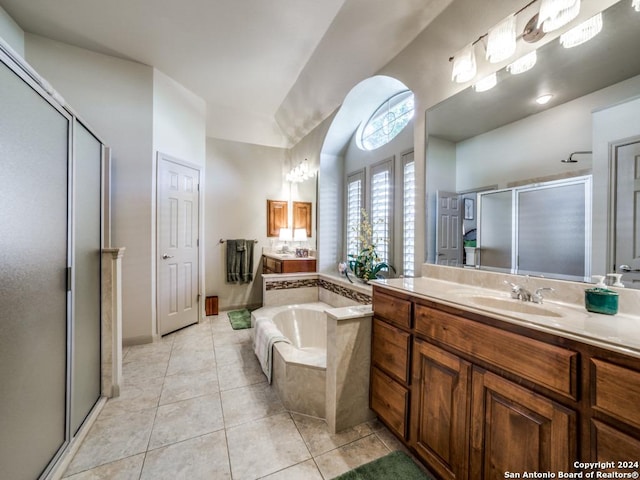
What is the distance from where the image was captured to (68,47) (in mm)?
2596

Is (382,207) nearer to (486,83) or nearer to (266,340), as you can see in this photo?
(486,83)

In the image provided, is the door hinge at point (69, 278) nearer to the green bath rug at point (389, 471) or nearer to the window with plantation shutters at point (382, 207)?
the green bath rug at point (389, 471)

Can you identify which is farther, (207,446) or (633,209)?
(207,446)

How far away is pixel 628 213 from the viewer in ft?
3.45

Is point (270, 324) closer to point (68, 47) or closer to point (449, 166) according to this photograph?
point (449, 166)

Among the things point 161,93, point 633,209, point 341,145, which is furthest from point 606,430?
point 161,93

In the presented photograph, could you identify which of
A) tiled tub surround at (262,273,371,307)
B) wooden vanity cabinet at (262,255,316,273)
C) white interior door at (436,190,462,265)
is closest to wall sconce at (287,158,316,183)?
wooden vanity cabinet at (262,255,316,273)

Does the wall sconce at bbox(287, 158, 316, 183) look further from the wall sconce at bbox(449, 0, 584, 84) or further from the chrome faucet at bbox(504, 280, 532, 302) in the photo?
the chrome faucet at bbox(504, 280, 532, 302)

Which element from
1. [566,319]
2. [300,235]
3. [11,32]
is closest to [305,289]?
[300,235]

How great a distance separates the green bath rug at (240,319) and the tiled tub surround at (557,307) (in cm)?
255

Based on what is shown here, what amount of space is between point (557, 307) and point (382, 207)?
6.81ft

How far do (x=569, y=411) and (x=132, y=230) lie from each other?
3623 mm

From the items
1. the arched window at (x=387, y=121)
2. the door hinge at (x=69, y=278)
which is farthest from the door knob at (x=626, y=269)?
the door hinge at (x=69, y=278)

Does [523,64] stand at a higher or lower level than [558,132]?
higher
